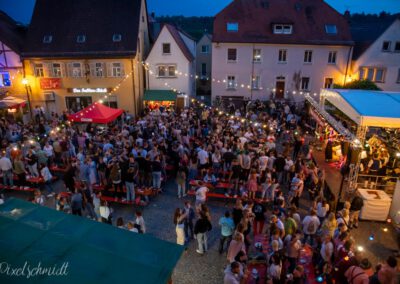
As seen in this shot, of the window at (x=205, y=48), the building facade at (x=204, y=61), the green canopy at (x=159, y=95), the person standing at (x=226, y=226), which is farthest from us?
the window at (x=205, y=48)

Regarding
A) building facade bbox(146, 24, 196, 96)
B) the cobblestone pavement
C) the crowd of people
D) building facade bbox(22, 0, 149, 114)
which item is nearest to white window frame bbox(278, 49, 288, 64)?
building facade bbox(146, 24, 196, 96)

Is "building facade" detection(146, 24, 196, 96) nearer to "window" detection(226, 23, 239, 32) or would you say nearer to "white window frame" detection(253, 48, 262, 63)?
"window" detection(226, 23, 239, 32)

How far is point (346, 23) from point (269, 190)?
2338 cm

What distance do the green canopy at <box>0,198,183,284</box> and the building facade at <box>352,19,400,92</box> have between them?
27842mm

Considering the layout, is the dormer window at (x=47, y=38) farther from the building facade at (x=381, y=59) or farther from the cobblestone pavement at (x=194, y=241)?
the building facade at (x=381, y=59)

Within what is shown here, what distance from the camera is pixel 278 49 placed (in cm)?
2659

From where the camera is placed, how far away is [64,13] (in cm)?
2572

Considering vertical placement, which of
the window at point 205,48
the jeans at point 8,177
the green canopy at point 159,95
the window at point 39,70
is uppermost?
the window at point 205,48

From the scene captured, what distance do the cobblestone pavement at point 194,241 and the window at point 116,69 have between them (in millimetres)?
13805

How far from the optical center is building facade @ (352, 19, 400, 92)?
25.9 m

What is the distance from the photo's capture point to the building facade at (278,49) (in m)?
26.4

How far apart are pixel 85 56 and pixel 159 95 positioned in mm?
6690

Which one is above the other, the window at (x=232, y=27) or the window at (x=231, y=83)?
the window at (x=232, y=27)

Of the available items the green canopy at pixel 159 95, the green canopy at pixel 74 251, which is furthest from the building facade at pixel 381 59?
the green canopy at pixel 74 251
